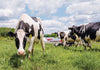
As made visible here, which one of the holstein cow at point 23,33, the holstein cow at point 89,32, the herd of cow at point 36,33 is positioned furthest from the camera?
the holstein cow at point 89,32

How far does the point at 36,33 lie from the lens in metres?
7.17

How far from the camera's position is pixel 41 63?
586cm

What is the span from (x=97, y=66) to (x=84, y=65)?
543mm

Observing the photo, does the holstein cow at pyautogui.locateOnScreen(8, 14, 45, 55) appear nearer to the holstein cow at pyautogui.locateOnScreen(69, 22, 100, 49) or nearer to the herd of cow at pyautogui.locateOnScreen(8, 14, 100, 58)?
the herd of cow at pyautogui.locateOnScreen(8, 14, 100, 58)

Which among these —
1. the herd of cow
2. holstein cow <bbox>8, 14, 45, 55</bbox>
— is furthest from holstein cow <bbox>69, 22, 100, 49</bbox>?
holstein cow <bbox>8, 14, 45, 55</bbox>

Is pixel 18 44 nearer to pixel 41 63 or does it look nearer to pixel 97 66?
pixel 41 63

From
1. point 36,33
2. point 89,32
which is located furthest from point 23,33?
point 89,32

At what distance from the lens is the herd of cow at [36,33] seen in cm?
564

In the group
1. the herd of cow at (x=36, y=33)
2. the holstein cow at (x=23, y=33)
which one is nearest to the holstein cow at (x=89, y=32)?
the herd of cow at (x=36, y=33)

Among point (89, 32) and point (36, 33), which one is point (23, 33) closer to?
point (36, 33)

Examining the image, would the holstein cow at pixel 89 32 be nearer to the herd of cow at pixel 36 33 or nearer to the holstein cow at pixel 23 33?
the herd of cow at pixel 36 33

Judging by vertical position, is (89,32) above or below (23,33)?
below

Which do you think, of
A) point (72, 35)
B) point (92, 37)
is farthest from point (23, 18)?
point (72, 35)

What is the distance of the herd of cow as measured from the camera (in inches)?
222
